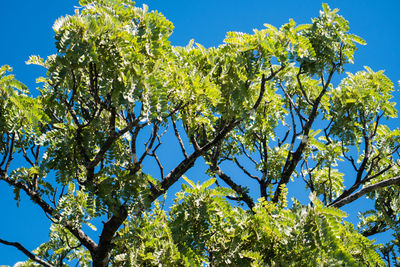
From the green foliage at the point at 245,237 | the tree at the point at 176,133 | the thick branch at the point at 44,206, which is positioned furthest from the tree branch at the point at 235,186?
the green foliage at the point at 245,237

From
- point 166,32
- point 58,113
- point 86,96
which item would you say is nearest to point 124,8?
point 166,32

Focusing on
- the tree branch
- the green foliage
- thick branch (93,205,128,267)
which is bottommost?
the green foliage

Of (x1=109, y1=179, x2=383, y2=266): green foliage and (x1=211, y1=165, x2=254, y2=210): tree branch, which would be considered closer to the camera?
(x1=109, y1=179, x2=383, y2=266): green foliage

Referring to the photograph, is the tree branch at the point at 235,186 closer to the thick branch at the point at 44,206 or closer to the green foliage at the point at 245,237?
the thick branch at the point at 44,206

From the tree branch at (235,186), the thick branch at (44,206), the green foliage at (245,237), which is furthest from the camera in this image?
the tree branch at (235,186)

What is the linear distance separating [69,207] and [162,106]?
2614 mm

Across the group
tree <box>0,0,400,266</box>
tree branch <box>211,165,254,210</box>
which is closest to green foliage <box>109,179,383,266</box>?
tree <box>0,0,400,266</box>

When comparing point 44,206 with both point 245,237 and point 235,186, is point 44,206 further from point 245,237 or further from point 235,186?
point 235,186

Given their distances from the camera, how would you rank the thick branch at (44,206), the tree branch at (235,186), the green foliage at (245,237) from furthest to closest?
the tree branch at (235,186) < the thick branch at (44,206) < the green foliage at (245,237)

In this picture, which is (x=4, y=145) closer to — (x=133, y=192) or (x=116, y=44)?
(x=133, y=192)

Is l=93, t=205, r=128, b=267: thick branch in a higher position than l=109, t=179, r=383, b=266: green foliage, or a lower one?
higher

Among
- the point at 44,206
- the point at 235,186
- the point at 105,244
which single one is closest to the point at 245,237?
the point at 105,244

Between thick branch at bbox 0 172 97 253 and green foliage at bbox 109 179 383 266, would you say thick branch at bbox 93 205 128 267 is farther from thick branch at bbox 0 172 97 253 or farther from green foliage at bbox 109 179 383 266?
green foliage at bbox 109 179 383 266

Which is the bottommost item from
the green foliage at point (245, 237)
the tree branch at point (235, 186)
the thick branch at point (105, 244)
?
the green foliage at point (245, 237)
